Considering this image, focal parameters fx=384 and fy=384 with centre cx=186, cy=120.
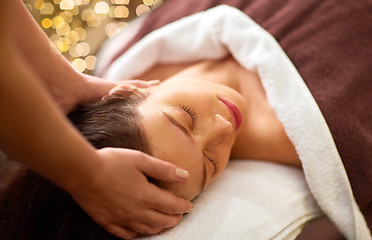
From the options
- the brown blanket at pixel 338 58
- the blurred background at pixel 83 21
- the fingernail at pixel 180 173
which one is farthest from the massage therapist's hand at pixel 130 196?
the blurred background at pixel 83 21

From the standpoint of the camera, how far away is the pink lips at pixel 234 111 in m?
0.92

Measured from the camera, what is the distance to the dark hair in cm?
73

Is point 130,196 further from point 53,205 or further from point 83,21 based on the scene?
point 83,21

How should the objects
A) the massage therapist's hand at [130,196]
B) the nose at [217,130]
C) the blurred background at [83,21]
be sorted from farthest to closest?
the blurred background at [83,21] < the nose at [217,130] < the massage therapist's hand at [130,196]

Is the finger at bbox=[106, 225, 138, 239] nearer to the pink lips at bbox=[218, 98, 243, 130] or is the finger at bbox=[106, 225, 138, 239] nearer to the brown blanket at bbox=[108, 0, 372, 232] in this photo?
the pink lips at bbox=[218, 98, 243, 130]

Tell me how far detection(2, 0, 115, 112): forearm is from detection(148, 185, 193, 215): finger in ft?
1.19

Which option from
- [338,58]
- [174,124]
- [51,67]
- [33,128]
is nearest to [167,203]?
[174,124]

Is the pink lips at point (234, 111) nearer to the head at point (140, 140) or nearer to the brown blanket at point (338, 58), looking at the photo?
the head at point (140, 140)

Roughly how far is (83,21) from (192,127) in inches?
43.2

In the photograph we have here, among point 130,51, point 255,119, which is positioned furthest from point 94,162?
point 130,51

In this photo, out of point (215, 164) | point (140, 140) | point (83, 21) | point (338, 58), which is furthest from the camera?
point (83, 21)

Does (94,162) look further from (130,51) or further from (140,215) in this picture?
(130,51)

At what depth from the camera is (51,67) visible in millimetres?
908

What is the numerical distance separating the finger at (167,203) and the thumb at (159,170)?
2 cm
